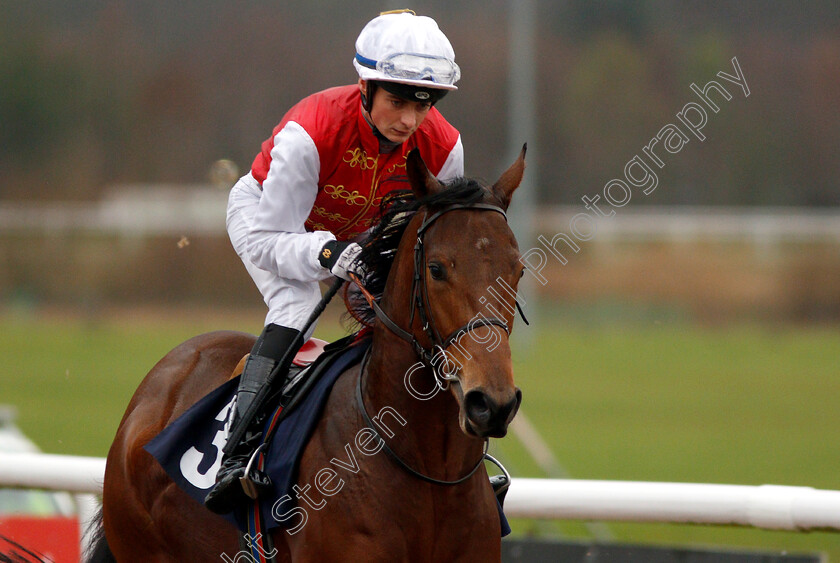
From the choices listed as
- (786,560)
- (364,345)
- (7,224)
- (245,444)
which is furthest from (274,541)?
(7,224)

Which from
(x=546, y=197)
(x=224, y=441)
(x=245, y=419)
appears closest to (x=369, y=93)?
(x=245, y=419)

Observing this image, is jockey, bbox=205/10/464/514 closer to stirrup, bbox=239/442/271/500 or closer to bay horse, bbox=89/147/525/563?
stirrup, bbox=239/442/271/500

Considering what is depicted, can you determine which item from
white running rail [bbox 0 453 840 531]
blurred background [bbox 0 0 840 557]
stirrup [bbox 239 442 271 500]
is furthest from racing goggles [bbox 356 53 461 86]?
blurred background [bbox 0 0 840 557]

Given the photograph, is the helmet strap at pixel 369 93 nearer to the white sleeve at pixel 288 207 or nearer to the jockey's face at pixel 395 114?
the jockey's face at pixel 395 114

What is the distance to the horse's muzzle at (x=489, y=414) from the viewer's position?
8.50 ft

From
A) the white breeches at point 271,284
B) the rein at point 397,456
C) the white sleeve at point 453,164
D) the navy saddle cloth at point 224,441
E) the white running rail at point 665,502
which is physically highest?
the white sleeve at point 453,164

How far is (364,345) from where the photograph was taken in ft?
11.0

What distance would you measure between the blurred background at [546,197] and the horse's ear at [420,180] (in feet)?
30.3

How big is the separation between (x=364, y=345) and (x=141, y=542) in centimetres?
116

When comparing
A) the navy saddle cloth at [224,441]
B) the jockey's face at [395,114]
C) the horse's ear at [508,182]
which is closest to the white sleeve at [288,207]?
the jockey's face at [395,114]

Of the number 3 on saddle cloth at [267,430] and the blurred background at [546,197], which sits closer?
the number 3 on saddle cloth at [267,430]

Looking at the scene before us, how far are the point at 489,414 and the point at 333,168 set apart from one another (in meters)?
1.17

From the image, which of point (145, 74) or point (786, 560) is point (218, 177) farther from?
point (145, 74)

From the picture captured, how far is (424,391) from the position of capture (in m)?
3.00
